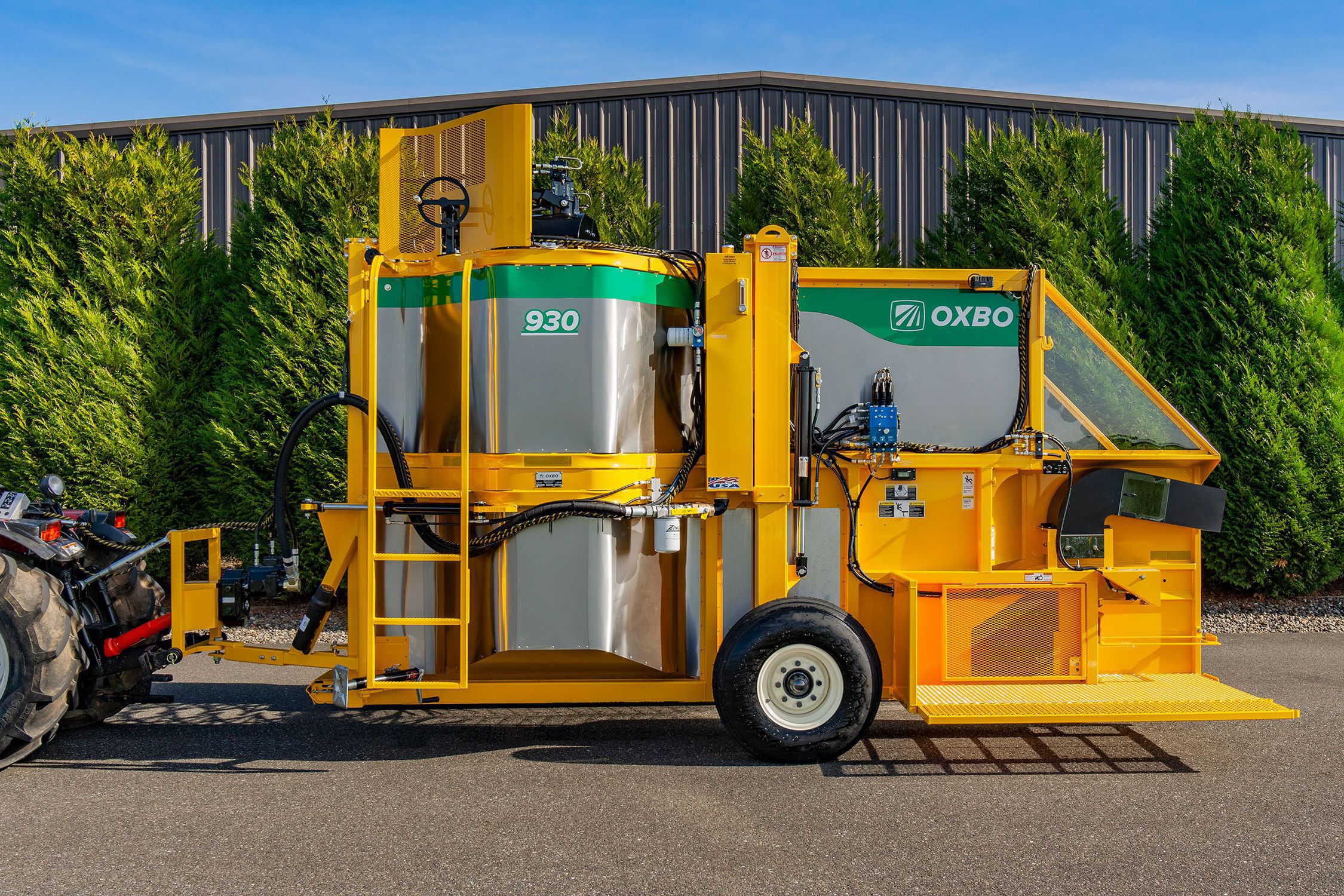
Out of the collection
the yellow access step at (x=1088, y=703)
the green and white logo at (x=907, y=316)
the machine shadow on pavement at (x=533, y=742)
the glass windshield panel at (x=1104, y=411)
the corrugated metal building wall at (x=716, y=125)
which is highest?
the corrugated metal building wall at (x=716, y=125)

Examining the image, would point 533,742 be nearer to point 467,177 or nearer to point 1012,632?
point 1012,632

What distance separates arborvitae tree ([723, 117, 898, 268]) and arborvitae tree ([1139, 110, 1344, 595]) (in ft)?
9.81

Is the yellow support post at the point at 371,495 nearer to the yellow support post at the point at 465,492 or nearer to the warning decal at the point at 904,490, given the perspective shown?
the yellow support post at the point at 465,492

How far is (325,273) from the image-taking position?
29.1 feet

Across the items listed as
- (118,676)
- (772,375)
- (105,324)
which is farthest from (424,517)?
(105,324)

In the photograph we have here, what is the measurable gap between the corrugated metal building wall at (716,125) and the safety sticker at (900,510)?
7.13 metres

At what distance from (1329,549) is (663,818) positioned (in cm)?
783

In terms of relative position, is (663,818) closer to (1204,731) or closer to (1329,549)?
(1204,731)

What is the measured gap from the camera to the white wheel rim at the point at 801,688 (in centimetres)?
494

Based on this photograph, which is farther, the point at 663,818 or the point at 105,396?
the point at 105,396

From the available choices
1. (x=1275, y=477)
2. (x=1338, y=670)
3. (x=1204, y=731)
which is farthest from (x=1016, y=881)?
(x=1275, y=477)

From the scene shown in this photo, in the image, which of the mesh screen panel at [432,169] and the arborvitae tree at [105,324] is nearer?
the mesh screen panel at [432,169]

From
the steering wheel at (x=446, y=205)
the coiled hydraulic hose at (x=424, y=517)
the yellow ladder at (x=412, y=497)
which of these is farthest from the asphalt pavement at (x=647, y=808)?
the steering wheel at (x=446, y=205)

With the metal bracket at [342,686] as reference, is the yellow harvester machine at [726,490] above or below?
above
